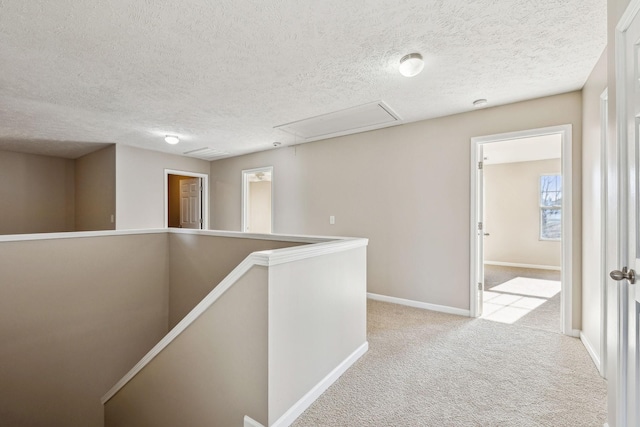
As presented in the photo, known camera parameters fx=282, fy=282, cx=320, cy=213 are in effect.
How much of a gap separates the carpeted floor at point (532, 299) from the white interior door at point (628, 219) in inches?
76.4

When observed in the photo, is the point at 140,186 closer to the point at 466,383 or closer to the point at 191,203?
the point at 191,203

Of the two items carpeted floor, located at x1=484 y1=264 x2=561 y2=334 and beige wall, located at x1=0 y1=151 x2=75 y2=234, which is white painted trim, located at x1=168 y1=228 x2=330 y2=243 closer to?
carpeted floor, located at x1=484 y1=264 x2=561 y2=334

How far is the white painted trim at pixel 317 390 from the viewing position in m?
1.64

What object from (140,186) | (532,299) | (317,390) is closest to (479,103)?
(532,299)

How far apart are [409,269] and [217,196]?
4.24m

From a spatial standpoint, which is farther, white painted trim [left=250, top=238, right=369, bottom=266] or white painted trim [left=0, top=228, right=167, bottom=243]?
white painted trim [left=0, top=228, right=167, bottom=243]

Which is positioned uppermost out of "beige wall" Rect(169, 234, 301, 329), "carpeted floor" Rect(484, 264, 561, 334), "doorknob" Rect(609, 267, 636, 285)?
"doorknob" Rect(609, 267, 636, 285)

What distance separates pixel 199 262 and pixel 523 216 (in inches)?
256

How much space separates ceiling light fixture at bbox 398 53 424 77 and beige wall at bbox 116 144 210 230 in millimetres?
4640

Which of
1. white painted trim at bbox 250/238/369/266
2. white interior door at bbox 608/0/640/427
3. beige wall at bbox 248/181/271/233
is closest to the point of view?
white interior door at bbox 608/0/640/427

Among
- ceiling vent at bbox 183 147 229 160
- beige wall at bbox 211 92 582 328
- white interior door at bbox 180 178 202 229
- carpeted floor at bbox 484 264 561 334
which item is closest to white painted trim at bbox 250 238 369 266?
beige wall at bbox 211 92 582 328

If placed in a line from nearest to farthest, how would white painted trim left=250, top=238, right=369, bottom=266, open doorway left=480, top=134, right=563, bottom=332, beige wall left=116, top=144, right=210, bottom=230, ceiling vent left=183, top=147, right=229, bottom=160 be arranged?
white painted trim left=250, top=238, right=369, bottom=266
beige wall left=116, top=144, right=210, bottom=230
open doorway left=480, top=134, right=563, bottom=332
ceiling vent left=183, top=147, right=229, bottom=160

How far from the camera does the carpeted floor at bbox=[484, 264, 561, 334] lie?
3.03 m

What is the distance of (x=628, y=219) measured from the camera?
120 cm
